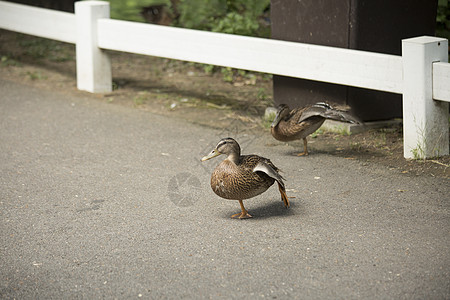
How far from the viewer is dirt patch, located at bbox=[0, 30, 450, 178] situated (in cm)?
678

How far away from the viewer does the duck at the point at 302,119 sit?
636 cm

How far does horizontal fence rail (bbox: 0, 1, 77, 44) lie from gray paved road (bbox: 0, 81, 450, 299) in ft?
8.86

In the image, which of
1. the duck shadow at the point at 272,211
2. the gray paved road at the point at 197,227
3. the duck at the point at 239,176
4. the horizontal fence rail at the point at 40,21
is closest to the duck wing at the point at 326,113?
the gray paved road at the point at 197,227

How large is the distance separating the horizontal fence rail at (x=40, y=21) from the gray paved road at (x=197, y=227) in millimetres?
2700

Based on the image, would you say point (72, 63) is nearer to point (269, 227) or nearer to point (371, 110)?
point (371, 110)

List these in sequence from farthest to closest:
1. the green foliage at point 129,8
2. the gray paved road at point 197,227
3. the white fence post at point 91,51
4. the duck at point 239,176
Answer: the green foliage at point 129,8, the white fence post at point 91,51, the duck at point 239,176, the gray paved road at point 197,227

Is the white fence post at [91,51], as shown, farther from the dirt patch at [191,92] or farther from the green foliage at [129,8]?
the green foliage at [129,8]

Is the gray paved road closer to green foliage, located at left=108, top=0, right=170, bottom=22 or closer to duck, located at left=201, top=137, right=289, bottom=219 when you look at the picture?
duck, located at left=201, top=137, right=289, bottom=219

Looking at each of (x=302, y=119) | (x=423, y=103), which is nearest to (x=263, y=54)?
(x=302, y=119)

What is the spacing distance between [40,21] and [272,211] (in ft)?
20.5

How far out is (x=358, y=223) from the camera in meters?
4.99

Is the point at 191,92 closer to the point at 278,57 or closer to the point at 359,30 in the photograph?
the point at 278,57

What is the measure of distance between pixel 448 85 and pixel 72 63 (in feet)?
23.2

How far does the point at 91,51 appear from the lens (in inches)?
364
